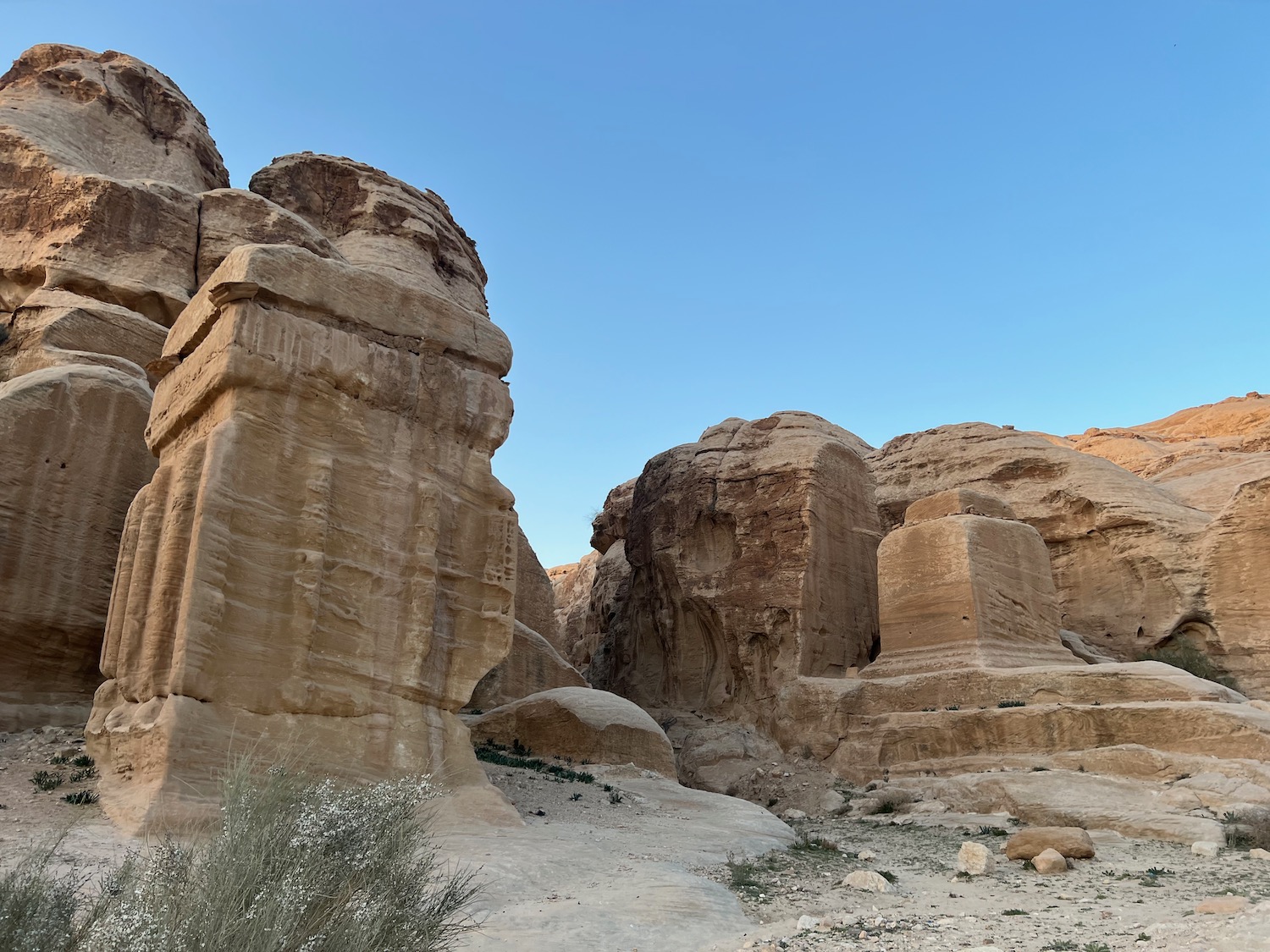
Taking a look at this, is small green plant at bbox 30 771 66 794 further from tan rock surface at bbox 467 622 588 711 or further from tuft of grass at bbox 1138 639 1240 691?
tuft of grass at bbox 1138 639 1240 691

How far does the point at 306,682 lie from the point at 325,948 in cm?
666

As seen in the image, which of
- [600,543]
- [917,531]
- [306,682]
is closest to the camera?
[306,682]

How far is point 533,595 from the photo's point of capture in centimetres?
2694

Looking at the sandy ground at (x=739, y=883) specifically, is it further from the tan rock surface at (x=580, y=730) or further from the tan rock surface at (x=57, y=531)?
the tan rock surface at (x=580, y=730)

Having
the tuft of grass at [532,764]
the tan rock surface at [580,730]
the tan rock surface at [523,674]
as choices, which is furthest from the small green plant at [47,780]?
the tan rock surface at [523,674]

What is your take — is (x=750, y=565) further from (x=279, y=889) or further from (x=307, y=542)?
(x=279, y=889)

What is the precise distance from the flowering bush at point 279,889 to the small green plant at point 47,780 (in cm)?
517

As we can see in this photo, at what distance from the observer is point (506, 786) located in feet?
47.4

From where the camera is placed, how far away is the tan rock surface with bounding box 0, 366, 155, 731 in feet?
42.2

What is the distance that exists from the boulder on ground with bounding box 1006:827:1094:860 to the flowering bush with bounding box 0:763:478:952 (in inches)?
320

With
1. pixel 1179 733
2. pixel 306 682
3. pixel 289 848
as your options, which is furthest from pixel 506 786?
pixel 1179 733

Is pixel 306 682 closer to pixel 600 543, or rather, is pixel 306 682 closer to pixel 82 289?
pixel 82 289

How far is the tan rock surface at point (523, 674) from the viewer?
70.4 ft

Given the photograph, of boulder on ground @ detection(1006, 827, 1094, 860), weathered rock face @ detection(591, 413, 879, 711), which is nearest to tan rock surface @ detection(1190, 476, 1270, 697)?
weathered rock face @ detection(591, 413, 879, 711)
